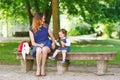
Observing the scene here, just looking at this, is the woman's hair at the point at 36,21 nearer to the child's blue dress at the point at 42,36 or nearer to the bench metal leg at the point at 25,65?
the child's blue dress at the point at 42,36

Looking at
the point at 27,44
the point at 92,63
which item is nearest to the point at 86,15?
the point at 92,63

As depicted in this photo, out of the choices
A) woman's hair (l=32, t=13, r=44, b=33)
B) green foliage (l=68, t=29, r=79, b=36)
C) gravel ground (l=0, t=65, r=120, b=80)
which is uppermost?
woman's hair (l=32, t=13, r=44, b=33)

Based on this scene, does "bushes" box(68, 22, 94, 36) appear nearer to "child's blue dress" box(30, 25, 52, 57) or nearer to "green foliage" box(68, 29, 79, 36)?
"green foliage" box(68, 29, 79, 36)

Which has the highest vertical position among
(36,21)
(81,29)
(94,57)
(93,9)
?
(93,9)

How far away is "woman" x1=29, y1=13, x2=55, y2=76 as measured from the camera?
1016 cm

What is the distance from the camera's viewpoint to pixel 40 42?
1041 centimetres

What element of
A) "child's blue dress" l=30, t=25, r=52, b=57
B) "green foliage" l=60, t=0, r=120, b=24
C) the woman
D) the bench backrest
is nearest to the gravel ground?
the woman

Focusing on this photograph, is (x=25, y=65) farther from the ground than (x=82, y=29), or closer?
farther from the ground

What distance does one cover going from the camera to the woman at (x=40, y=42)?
10156 mm

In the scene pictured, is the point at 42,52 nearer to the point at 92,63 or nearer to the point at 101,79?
the point at 101,79

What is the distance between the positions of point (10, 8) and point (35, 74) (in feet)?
68.5

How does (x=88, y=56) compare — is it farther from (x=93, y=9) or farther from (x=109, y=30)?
(x=109, y=30)

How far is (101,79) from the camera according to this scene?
31.4 feet

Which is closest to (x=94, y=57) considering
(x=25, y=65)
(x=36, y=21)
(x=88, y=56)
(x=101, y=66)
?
(x=88, y=56)
